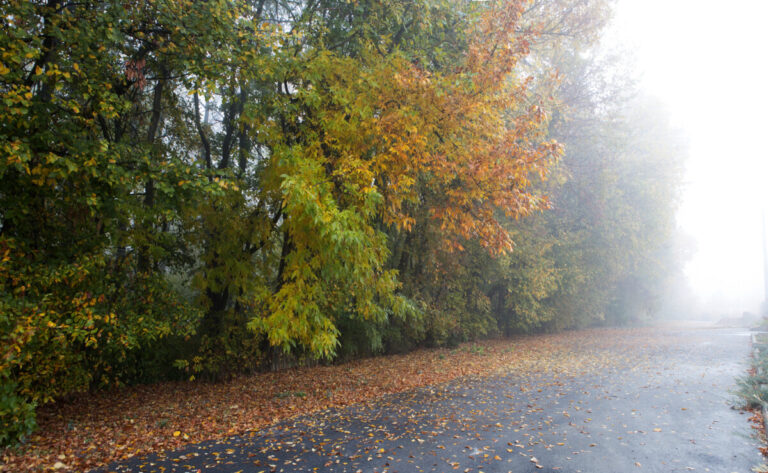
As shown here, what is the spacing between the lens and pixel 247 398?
8.56 m

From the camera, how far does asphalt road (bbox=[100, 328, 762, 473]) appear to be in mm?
4902

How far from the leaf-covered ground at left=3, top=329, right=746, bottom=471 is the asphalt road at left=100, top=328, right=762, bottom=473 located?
18.4 inches

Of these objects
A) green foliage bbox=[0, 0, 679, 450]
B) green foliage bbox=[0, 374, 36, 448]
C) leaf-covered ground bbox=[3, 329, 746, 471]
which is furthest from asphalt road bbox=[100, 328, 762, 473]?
green foliage bbox=[0, 0, 679, 450]

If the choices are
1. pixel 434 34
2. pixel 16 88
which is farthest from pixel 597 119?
pixel 16 88

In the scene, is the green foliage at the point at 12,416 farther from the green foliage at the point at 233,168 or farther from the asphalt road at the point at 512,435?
the asphalt road at the point at 512,435

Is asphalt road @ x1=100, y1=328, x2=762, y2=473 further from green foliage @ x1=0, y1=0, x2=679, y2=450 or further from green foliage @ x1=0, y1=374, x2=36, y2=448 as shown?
green foliage @ x1=0, y1=0, x2=679, y2=450

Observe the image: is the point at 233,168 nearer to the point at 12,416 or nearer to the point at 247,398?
the point at 247,398

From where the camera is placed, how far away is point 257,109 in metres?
8.48

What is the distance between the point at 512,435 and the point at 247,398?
16.9 feet

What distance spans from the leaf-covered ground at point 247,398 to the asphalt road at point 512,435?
Result: 468mm

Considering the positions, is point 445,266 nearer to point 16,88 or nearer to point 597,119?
point 597,119

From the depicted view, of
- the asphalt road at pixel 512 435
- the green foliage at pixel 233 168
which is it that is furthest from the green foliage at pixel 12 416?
the asphalt road at pixel 512 435

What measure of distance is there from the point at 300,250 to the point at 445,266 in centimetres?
826

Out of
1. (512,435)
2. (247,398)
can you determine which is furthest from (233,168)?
(512,435)
